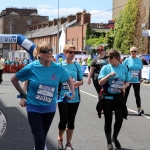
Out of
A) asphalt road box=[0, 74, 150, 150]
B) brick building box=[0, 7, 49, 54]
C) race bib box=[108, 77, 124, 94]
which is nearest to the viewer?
race bib box=[108, 77, 124, 94]

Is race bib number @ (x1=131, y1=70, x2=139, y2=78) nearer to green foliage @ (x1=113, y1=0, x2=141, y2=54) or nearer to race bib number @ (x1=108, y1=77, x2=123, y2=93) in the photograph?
race bib number @ (x1=108, y1=77, x2=123, y2=93)

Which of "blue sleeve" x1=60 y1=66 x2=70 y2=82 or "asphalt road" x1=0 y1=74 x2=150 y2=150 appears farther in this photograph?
"asphalt road" x1=0 y1=74 x2=150 y2=150

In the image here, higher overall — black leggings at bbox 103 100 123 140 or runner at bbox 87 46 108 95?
runner at bbox 87 46 108 95

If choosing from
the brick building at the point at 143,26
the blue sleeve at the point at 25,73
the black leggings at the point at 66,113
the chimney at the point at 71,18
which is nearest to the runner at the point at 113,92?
the black leggings at the point at 66,113

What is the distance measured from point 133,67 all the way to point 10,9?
12201 centimetres

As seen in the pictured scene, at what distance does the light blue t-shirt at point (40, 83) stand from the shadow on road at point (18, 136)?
6.36ft

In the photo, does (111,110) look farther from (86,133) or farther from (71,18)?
(71,18)

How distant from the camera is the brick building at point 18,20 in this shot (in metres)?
121

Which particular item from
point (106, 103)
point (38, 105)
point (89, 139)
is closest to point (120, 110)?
point (106, 103)

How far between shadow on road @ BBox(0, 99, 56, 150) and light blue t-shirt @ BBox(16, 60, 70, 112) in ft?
6.36

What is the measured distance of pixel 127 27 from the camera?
4797 centimetres

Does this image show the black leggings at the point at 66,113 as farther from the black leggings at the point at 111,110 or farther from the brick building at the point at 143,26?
the brick building at the point at 143,26

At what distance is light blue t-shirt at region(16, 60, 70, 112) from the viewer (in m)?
5.93

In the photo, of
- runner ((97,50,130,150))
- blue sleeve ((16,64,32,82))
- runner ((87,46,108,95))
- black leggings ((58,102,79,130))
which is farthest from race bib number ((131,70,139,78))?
blue sleeve ((16,64,32,82))
